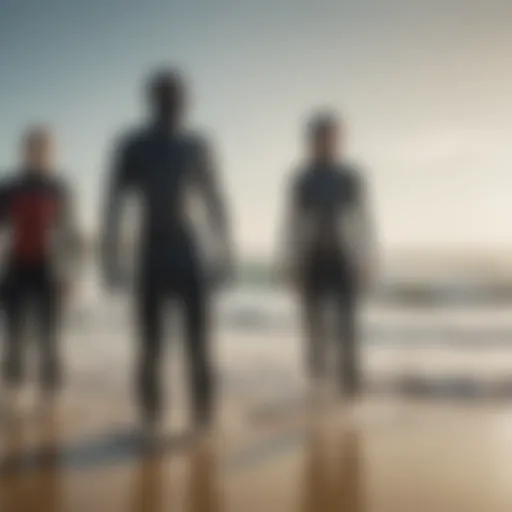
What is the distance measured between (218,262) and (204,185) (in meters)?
0.23

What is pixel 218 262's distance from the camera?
2219 mm

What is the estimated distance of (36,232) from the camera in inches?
97.2

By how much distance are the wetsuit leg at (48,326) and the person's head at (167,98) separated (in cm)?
70

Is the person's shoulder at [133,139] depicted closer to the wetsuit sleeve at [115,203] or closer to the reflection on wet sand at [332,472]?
the wetsuit sleeve at [115,203]

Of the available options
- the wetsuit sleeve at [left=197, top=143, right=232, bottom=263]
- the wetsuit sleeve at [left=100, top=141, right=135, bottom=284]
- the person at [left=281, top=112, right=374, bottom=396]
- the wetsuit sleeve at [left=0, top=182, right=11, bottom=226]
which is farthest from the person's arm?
the wetsuit sleeve at [left=0, top=182, right=11, bottom=226]

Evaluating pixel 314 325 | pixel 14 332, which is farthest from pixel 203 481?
pixel 14 332

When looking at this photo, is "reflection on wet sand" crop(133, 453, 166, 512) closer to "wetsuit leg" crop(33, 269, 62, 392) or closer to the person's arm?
the person's arm

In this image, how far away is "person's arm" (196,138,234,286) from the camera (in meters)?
2.20

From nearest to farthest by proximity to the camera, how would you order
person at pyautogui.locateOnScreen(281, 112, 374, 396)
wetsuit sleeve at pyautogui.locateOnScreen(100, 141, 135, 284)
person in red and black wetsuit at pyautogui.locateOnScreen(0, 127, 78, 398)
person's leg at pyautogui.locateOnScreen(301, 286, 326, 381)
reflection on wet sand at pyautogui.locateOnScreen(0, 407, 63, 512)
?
reflection on wet sand at pyautogui.locateOnScreen(0, 407, 63, 512), wetsuit sleeve at pyautogui.locateOnScreen(100, 141, 135, 284), person in red and black wetsuit at pyautogui.locateOnScreen(0, 127, 78, 398), person at pyautogui.locateOnScreen(281, 112, 374, 396), person's leg at pyautogui.locateOnScreen(301, 286, 326, 381)

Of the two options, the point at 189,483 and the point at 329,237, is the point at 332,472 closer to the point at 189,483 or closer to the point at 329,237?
the point at 189,483

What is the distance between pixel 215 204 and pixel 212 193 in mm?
33

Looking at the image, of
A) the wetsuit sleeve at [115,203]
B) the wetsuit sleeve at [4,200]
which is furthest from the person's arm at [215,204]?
the wetsuit sleeve at [4,200]

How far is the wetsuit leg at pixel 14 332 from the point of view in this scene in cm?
254

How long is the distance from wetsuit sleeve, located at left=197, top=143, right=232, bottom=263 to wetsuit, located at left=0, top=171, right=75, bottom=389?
540mm
